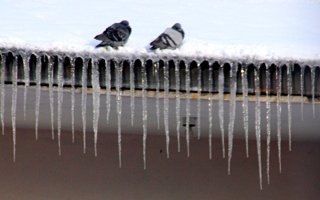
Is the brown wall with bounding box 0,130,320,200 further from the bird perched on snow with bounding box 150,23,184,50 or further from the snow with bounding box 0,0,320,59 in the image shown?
the bird perched on snow with bounding box 150,23,184,50

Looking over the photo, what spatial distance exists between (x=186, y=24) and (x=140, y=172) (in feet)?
4.67

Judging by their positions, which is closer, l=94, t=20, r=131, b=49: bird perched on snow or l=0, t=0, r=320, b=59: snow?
l=94, t=20, r=131, b=49: bird perched on snow

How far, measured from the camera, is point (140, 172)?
6605 mm

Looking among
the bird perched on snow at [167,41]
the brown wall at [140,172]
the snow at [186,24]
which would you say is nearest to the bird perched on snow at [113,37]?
the snow at [186,24]

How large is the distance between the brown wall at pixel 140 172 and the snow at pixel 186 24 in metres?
1.16

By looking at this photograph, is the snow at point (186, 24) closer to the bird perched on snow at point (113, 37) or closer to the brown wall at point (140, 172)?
the bird perched on snow at point (113, 37)

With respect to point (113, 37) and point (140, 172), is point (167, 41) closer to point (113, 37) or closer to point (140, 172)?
point (113, 37)

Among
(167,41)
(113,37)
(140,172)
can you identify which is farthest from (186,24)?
(140,172)

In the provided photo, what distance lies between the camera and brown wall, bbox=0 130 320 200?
6.54m

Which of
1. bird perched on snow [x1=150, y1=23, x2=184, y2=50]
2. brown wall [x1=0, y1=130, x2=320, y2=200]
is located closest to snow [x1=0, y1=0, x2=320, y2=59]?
bird perched on snow [x1=150, y1=23, x2=184, y2=50]

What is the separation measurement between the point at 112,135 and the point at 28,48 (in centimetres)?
171

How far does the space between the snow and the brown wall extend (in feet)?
3.80

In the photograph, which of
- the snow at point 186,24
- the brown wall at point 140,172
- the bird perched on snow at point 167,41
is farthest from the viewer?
the brown wall at point 140,172

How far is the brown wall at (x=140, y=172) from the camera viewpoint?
21.4 ft
